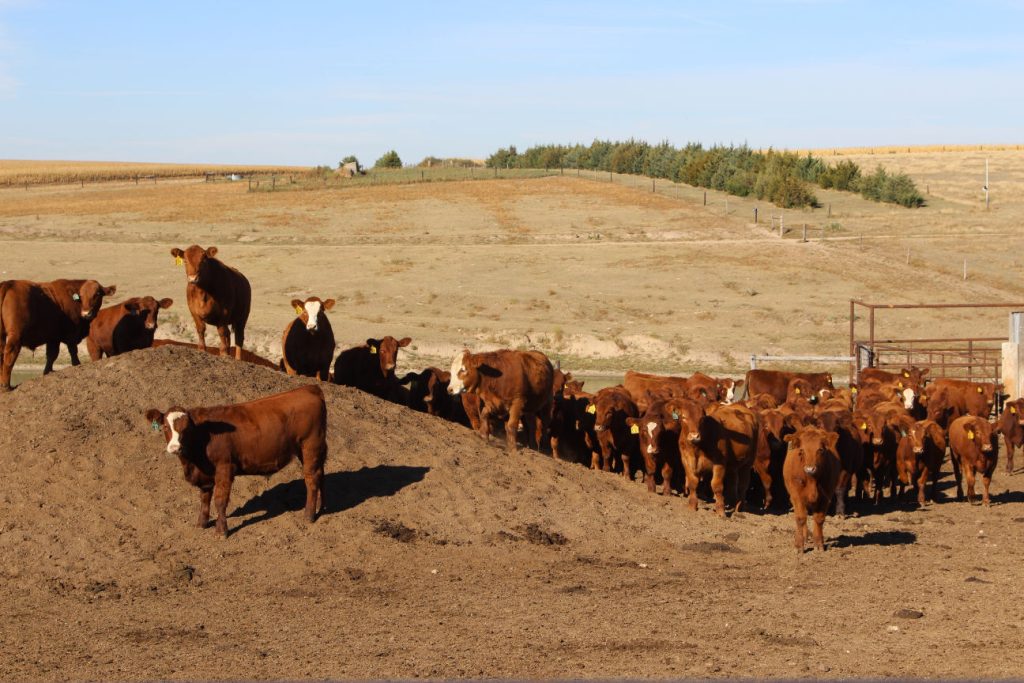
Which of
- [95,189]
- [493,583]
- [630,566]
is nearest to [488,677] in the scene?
[493,583]

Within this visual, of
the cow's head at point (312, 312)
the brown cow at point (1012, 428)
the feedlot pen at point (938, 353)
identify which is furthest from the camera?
the feedlot pen at point (938, 353)

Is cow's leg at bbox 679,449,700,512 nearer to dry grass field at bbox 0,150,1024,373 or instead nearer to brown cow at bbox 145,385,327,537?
brown cow at bbox 145,385,327,537

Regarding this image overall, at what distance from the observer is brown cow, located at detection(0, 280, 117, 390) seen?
15195 millimetres

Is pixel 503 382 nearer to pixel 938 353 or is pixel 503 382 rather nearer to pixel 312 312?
pixel 312 312

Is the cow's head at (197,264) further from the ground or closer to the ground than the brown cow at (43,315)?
further from the ground

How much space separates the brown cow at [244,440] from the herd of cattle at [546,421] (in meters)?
0.01

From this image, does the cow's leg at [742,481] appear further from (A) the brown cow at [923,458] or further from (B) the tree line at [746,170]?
(B) the tree line at [746,170]

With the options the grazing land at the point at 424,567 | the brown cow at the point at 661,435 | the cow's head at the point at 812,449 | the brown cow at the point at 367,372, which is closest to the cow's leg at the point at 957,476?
the grazing land at the point at 424,567

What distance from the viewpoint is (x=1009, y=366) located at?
2430cm

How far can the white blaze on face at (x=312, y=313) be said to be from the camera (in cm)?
1658

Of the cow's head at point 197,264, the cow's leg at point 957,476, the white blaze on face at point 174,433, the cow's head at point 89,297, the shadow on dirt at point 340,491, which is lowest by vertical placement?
the cow's leg at point 957,476

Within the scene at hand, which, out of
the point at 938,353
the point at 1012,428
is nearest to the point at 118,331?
the point at 1012,428

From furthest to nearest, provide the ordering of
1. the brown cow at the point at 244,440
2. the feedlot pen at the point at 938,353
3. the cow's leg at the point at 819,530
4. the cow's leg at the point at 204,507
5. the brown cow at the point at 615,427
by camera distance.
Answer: the feedlot pen at the point at 938,353 → the brown cow at the point at 615,427 → the cow's leg at the point at 819,530 → the cow's leg at the point at 204,507 → the brown cow at the point at 244,440

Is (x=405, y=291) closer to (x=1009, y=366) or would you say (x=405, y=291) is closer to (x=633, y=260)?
(x=633, y=260)
